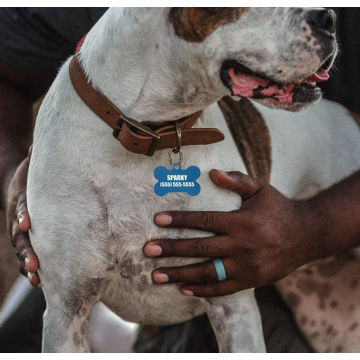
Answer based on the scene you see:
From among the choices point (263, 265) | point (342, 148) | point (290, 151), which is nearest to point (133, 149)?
point (263, 265)

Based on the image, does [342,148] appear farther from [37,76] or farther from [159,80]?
[37,76]

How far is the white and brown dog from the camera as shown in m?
1.11

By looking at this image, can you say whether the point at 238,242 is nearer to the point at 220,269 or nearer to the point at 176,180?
the point at 220,269

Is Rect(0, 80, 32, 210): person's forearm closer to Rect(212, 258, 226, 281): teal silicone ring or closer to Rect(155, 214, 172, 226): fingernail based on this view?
Rect(155, 214, 172, 226): fingernail

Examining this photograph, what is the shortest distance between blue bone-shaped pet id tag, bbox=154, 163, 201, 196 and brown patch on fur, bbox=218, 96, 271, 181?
26cm

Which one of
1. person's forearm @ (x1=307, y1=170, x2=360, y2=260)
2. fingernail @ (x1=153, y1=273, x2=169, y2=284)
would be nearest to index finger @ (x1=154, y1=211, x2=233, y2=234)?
fingernail @ (x1=153, y1=273, x2=169, y2=284)

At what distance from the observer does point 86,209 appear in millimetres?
1300

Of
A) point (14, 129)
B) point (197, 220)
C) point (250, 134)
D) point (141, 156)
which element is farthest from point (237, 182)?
point (14, 129)

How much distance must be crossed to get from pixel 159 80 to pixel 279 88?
29 cm

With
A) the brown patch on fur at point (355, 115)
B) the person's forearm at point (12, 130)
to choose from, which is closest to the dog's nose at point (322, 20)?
the brown patch on fur at point (355, 115)

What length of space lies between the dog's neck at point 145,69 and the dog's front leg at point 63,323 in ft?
1.77

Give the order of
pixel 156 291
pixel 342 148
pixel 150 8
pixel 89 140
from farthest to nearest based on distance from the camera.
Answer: pixel 342 148, pixel 156 291, pixel 89 140, pixel 150 8

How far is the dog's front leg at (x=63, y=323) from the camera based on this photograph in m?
1.34

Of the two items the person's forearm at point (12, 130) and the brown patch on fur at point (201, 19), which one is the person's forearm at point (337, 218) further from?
the person's forearm at point (12, 130)
